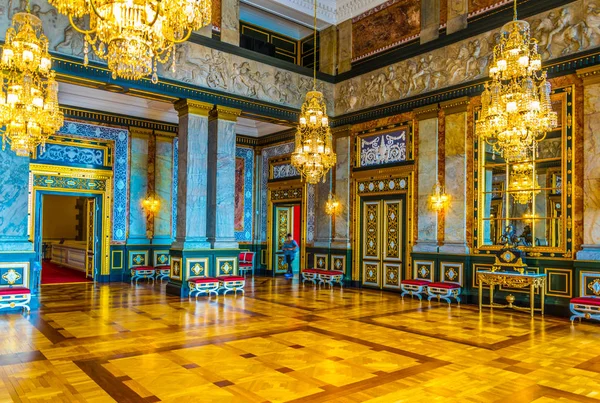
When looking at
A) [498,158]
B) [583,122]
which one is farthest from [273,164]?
[583,122]

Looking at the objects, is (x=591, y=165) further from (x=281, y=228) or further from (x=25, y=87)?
(x=281, y=228)

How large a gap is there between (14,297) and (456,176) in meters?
8.02

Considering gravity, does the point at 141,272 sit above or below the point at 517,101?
below

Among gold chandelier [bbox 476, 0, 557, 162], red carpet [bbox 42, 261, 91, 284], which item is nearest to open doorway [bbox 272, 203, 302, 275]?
red carpet [bbox 42, 261, 91, 284]

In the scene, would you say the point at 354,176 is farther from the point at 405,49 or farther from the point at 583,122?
the point at 583,122

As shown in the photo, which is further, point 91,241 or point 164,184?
point 164,184

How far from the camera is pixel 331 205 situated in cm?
1212

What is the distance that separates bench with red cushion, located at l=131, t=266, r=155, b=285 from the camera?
40.2 ft

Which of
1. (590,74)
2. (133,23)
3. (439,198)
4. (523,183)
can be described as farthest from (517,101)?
(133,23)

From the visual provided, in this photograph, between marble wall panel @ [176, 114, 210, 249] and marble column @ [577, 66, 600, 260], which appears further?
marble wall panel @ [176, 114, 210, 249]

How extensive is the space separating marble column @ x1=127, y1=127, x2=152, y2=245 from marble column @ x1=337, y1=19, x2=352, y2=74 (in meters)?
5.35

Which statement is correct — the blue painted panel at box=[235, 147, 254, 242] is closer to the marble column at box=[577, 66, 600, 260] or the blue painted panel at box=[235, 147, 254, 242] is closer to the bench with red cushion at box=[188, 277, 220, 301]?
the bench with red cushion at box=[188, 277, 220, 301]

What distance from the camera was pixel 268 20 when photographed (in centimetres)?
1229

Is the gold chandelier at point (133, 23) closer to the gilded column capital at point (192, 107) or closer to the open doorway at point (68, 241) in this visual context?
the gilded column capital at point (192, 107)
